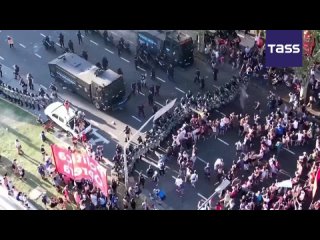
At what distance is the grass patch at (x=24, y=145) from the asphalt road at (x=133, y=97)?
128 inches

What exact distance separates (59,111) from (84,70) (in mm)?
3338

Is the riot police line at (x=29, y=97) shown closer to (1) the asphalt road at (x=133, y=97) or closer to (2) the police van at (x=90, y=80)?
(1) the asphalt road at (x=133, y=97)

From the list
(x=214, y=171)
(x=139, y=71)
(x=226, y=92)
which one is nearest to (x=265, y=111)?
(x=226, y=92)

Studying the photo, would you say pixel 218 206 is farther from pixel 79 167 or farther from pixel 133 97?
pixel 133 97

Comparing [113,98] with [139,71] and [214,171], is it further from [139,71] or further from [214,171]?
[214,171]

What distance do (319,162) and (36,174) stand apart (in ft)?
53.1

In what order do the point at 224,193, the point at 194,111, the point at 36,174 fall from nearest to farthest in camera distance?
the point at 224,193 → the point at 36,174 → the point at 194,111

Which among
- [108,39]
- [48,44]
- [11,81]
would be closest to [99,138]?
[11,81]

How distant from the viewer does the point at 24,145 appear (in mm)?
36938

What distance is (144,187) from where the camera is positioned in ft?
112

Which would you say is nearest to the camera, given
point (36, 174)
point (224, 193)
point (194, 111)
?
point (224, 193)

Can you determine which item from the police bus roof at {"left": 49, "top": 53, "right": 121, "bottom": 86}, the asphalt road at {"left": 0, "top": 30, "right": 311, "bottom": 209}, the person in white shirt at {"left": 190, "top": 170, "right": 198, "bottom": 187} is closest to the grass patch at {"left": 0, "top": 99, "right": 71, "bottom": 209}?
the asphalt road at {"left": 0, "top": 30, "right": 311, "bottom": 209}

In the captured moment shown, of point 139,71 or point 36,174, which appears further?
point 139,71

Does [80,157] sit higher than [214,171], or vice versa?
[80,157]
